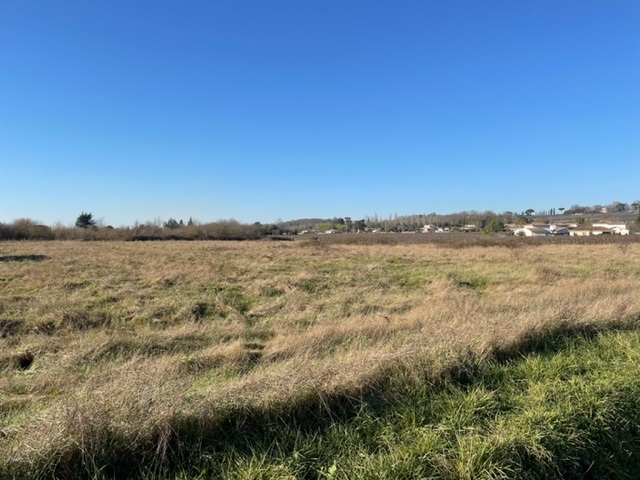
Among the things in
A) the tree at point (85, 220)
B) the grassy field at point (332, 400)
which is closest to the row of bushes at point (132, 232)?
the tree at point (85, 220)

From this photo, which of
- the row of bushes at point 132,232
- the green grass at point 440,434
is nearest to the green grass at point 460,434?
the green grass at point 440,434

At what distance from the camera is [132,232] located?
7219 centimetres

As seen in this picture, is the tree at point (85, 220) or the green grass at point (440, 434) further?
the tree at point (85, 220)

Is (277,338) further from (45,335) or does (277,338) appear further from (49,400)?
(45,335)

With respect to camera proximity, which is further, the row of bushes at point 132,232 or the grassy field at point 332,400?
the row of bushes at point 132,232

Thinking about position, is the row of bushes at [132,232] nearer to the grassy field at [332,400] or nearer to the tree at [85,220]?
the tree at [85,220]

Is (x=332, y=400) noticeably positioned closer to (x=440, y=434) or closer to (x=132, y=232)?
(x=440, y=434)

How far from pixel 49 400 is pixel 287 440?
11.5 ft

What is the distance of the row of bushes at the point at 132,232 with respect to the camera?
63062 mm

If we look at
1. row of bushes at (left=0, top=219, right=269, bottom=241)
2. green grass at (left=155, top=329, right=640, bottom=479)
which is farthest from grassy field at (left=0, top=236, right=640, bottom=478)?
row of bushes at (left=0, top=219, right=269, bottom=241)

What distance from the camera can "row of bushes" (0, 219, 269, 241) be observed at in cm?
6306

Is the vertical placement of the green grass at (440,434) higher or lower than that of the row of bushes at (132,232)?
lower

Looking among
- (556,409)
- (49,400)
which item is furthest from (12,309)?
(556,409)

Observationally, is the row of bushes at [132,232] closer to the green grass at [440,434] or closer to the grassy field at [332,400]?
the grassy field at [332,400]
